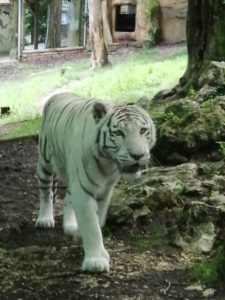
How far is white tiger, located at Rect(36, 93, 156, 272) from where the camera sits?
384cm

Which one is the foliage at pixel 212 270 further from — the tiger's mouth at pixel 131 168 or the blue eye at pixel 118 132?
the blue eye at pixel 118 132

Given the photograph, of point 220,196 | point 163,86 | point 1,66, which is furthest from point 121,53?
point 220,196

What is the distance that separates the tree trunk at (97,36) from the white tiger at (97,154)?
1424 cm

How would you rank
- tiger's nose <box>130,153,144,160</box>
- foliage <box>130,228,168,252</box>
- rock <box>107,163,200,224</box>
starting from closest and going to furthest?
tiger's nose <box>130,153,144,160</box>, foliage <box>130,228,168,252</box>, rock <box>107,163,200,224</box>

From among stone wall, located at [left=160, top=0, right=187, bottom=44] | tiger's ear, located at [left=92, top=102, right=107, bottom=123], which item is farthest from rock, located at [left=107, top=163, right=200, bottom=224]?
stone wall, located at [left=160, top=0, right=187, bottom=44]

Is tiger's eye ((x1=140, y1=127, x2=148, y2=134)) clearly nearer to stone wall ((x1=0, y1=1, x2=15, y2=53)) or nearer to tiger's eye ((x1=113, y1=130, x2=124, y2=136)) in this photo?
tiger's eye ((x1=113, y1=130, x2=124, y2=136))

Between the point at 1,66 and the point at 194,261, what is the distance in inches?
605

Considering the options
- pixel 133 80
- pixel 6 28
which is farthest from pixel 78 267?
pixel 6 28

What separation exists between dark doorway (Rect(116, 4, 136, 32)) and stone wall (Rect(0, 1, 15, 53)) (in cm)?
638

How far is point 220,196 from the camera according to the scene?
5.22 metres

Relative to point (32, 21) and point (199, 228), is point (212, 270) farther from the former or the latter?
point (32, 21)

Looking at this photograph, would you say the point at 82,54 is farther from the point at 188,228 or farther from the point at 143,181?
the point at 188,228

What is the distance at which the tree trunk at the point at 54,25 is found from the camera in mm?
21438

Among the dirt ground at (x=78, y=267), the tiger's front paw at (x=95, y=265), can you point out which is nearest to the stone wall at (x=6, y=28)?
the dirt ground at (x=78, y=267)
